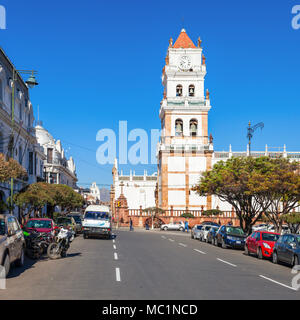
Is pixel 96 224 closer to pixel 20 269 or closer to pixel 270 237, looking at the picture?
pixel 270 237

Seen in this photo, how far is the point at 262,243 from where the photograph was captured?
68.7 ft

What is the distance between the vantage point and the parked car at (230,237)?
87.9ft

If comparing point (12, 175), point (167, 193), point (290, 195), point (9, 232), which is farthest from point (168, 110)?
point (9, 232)

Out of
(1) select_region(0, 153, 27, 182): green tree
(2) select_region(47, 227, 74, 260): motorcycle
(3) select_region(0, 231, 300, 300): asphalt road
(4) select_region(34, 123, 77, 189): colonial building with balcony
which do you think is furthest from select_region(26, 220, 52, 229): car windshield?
(4) select_region(34, 123, 77, 189): colonial building with balcony

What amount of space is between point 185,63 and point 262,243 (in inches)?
1923

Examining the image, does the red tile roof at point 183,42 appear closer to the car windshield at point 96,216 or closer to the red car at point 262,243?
the car windshield at point 96,216

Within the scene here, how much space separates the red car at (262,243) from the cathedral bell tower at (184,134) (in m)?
40.5

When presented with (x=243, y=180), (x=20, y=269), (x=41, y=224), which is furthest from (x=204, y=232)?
(x=20, y=269)

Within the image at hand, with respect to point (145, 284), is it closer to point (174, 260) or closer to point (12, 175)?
point (174, 260)

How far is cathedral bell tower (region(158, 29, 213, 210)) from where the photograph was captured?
209 ft

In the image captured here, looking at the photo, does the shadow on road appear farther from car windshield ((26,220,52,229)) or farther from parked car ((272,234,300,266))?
parked car ((272,234,300,266))

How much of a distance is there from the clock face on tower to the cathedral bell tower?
0.50 ft

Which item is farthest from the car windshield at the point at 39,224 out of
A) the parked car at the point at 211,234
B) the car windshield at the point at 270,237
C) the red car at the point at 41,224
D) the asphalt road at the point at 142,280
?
the parked car at the point at 211,234

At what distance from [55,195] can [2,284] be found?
26.9m
